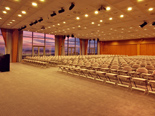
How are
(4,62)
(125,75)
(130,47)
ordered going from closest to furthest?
(125,75) < (4,62) < (130,47)

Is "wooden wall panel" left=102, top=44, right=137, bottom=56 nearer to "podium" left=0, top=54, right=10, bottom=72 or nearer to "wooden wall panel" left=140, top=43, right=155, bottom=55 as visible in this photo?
"wooden wall panel" left=140, top=43, right=155, bottom=55

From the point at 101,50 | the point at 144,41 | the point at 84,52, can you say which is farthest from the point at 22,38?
the point at 144,41

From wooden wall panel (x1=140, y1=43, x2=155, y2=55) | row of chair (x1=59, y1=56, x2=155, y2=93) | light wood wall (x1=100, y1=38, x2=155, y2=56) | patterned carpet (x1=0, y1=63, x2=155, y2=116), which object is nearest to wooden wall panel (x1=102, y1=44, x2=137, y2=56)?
light wood wall (x1=100, y1=38, x2=155, y2=56)

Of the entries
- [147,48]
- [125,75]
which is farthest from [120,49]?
[125,75]

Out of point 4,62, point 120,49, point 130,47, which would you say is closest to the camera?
point 4,62

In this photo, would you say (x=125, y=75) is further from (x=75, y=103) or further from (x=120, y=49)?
(x=120, y=49)

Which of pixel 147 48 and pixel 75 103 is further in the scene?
pixel 147 48

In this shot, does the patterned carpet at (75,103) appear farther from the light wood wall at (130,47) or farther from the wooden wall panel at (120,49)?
the wooden wall panel at (120,49)

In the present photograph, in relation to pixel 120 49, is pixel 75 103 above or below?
below

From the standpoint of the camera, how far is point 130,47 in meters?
26.1

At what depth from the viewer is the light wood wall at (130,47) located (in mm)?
23484

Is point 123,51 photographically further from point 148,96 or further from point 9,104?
point 9,104

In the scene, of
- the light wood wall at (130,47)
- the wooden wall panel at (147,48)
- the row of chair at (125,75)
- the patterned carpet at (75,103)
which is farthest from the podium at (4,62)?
the wooden wall panel at (147,48)

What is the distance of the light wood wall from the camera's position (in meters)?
23.5
